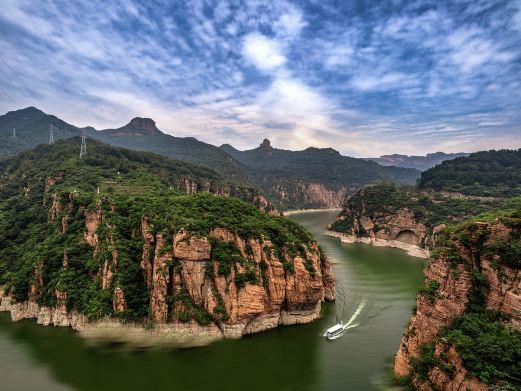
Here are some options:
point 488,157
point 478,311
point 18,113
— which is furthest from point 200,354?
point 18,113

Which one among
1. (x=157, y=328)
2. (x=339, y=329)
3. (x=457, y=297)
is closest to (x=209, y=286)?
(x=157, y=328)

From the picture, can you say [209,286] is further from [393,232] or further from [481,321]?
[393,232]

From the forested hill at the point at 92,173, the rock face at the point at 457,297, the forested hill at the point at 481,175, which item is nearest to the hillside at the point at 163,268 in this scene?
the forested hill at the point at 92,173

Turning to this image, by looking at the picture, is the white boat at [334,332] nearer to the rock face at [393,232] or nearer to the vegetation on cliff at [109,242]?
the vegetation on cliff at [109,242]

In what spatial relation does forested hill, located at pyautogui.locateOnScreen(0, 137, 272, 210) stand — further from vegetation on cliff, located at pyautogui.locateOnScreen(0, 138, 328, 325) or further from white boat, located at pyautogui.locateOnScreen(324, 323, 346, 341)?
white boat, located at pyautogui.locateOnScreen(324, 323, 346, 341)

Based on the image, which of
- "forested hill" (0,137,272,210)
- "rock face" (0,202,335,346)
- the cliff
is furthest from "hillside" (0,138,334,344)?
the cliff

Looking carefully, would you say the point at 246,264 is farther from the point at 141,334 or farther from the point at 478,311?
the point at 478,311
